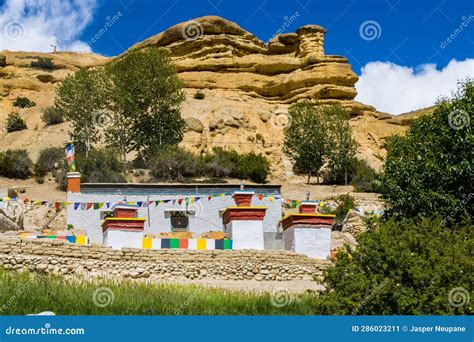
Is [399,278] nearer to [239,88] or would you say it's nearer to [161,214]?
[161,214]

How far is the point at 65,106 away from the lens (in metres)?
49.4

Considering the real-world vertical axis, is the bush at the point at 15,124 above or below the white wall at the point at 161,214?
above

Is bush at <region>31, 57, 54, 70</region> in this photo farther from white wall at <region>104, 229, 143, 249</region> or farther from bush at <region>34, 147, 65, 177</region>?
white wall at <region>104, 229, 143, 249</region>

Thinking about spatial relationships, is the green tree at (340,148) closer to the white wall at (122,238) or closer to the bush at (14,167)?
the bush at (14,167)

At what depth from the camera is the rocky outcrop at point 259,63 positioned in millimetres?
65250

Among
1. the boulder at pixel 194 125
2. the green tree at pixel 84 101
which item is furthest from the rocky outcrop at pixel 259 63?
the green tree at pixel 84 101

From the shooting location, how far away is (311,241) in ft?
61.8

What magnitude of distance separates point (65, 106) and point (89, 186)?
23.3 metres

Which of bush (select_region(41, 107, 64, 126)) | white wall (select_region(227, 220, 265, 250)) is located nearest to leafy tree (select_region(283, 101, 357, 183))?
bush (select_region(41, 107, 64, 126))

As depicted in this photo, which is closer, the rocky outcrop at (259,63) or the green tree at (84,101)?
the green tree at (84,101)

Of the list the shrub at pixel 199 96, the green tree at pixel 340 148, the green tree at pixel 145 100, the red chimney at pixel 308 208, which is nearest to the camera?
the red chimney at pixel 308 208

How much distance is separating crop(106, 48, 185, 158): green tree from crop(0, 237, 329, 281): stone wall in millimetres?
28382

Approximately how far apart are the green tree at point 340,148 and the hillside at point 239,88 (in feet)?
12.3

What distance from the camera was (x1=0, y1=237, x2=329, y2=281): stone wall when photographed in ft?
52.7
